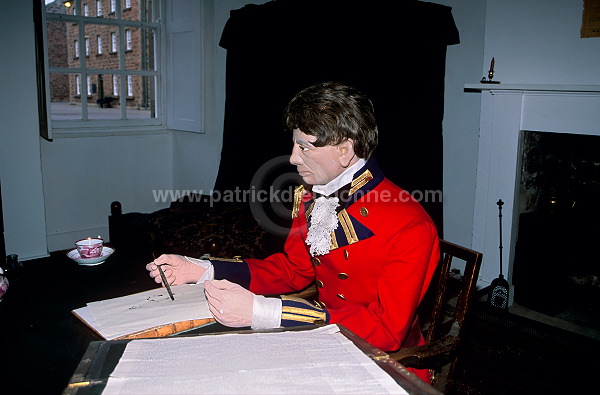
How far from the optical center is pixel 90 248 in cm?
153

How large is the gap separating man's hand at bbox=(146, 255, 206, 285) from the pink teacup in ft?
1.09

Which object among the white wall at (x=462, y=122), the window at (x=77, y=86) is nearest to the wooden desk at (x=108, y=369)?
the white wall at (x=462, y=122)

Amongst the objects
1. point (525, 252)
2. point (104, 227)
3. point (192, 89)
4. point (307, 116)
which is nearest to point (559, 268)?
point (525, 252)

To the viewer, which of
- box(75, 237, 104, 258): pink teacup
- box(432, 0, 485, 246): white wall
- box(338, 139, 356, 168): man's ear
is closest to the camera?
box(338, 139, 356, 168): man's ear

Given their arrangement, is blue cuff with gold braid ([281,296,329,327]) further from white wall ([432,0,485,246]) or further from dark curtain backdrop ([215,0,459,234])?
white wall ([432,0,485,246])

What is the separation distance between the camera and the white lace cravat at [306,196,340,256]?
53.2 inches

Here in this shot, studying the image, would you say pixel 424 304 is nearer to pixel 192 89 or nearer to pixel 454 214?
pixel 454 214

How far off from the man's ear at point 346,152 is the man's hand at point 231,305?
1.46 feet

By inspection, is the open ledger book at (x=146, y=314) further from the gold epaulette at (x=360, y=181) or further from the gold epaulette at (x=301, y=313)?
the gold epaulette at (x=360, y=181)

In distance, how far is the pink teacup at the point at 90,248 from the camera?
1.53 meters

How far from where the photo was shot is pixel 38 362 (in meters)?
0.98

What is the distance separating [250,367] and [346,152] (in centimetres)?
70

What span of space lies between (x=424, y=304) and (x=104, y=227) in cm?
297

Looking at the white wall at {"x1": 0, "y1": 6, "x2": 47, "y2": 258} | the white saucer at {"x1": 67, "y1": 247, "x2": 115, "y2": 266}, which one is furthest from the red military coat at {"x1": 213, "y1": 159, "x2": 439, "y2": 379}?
the white wall at {"x1": 0, "y1": 6, "x2": 47, "y2": 258}
